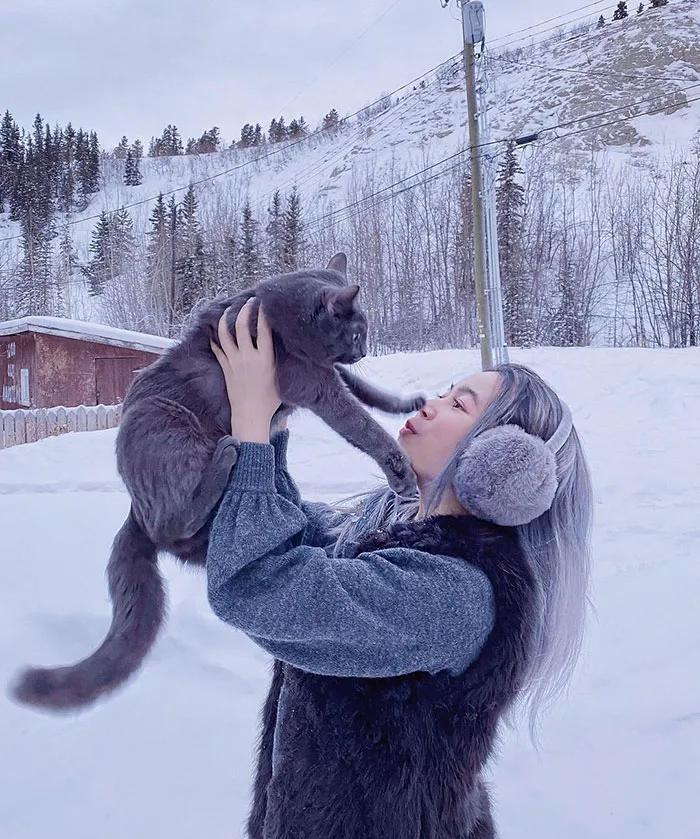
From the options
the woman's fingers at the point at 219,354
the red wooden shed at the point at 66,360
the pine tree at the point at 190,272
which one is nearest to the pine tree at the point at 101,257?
the pine tree at the point at 190,272

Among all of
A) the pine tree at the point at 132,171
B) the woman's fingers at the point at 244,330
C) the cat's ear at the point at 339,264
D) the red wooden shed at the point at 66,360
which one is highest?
the pine tree at the point at 132,171

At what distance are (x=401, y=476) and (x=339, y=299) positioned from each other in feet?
1.38

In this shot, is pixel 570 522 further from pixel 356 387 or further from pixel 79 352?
pixel 79 352

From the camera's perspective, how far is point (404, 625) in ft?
2.82

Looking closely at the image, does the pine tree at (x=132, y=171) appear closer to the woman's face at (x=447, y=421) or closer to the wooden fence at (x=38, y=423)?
the wooden fence at (x=38, y=423)

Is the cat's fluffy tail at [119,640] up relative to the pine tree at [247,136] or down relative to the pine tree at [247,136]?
down

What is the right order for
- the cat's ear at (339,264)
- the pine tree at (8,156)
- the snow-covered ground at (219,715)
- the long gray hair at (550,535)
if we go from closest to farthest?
the long gray hair at (550,535)
the cat's ear at (339,264)
the snow-covered ground at (219,715)
the pine tree at (8,156)

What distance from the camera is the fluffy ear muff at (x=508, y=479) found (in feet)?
3.04

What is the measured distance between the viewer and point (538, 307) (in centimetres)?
1555

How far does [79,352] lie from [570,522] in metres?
10.4

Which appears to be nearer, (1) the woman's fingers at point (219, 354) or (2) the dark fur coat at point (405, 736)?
(2) the dark fur coat at point (405, 736)

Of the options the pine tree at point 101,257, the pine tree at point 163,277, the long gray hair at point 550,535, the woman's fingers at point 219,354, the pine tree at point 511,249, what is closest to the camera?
the long gray hair at point 550,535

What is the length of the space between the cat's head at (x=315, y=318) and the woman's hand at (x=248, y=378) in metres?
0.12

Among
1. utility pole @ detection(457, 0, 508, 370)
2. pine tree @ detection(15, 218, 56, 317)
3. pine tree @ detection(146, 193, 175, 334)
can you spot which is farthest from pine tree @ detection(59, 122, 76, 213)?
utility pole @ detection(457, 0, 508, 370)
